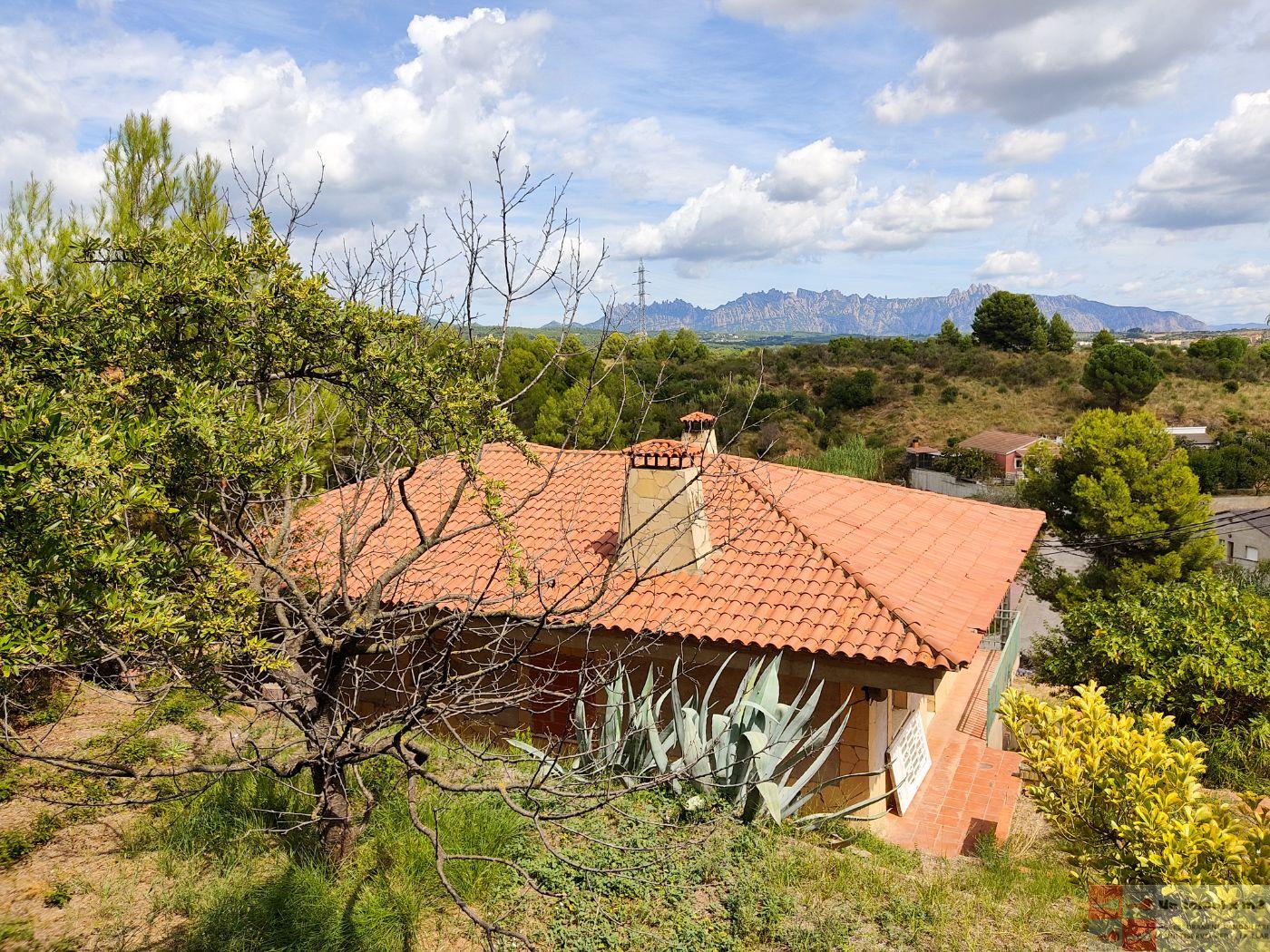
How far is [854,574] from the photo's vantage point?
9.76m

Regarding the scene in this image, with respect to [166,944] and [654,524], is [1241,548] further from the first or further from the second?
[166,944]

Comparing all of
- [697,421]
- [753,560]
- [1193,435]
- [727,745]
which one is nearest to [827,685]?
[753,560]

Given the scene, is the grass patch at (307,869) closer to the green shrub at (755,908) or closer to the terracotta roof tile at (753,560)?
the green shrub at (755,908)

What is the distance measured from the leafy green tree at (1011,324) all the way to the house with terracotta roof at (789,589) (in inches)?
2235

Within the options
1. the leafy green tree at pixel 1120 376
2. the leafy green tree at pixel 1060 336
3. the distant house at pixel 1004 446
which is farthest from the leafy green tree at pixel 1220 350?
the distant house at pixel 1004 446

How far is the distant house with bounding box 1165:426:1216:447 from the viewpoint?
144ft

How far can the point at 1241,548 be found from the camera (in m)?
34.7

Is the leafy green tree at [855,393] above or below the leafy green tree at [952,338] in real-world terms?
below

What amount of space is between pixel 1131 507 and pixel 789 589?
19.6 meters

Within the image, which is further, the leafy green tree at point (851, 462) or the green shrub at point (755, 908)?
the leafy green tree at point (851, 462)

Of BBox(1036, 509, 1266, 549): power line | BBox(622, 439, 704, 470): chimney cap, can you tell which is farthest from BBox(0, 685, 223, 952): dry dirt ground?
BBox(1036, 509, 1266, 549): power line

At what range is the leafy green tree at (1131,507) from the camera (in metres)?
24.1

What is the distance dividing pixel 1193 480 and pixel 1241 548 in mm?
14279

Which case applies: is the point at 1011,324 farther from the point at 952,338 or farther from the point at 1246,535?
the point at 1246,535
